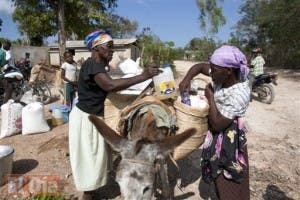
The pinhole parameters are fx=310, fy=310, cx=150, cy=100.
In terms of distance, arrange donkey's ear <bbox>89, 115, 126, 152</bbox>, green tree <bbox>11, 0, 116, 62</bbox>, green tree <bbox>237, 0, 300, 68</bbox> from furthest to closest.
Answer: green tree <bbox>237, 0, 300, 68</bbox> < green tree <bbox>11, 0, 116, 62</bbox> < donkey's ear <bbox>89, 115, 126, 152</bbox>

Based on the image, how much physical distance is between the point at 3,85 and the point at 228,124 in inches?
319

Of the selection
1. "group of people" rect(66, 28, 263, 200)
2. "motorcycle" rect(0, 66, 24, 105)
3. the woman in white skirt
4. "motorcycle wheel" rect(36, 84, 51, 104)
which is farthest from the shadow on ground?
"motorcycle wheel" rect(36, 84, 51, 104)

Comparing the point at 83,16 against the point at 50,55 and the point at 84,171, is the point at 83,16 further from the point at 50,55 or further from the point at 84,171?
the point at 84,171

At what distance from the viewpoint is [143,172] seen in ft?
6.67

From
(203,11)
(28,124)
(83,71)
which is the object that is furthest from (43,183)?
(203,11)

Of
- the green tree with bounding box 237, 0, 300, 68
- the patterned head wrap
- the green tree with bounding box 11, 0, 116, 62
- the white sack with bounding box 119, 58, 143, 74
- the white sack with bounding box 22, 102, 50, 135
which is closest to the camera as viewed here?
the patterned head wrap

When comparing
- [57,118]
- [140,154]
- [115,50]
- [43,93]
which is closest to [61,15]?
[115,50]

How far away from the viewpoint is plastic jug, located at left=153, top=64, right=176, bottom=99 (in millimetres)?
2994

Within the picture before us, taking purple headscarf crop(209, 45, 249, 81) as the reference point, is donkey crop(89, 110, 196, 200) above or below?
below

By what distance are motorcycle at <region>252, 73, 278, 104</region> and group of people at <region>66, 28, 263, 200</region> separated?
821cm

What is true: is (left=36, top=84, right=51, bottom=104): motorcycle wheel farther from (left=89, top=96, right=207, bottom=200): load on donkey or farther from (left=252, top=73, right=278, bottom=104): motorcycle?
(left=89, top=96, right=207, bottom=200): load on donkey

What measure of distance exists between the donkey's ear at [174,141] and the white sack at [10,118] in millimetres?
4856

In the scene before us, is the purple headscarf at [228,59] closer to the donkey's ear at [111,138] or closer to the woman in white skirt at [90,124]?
the donkey's ear at [111,138]

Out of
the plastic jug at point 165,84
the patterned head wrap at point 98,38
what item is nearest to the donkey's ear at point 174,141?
the plastic jug at point 165,84
